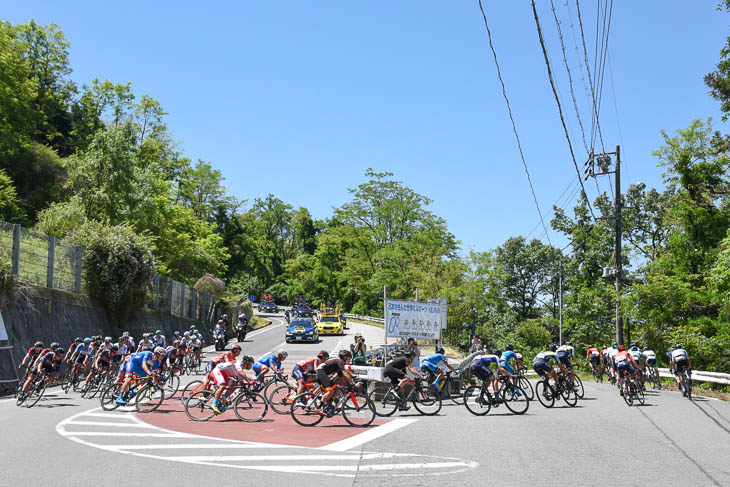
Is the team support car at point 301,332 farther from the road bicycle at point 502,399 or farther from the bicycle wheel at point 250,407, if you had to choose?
the bicycle wheel at point 250,407

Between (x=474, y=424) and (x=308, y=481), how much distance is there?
22.7ft

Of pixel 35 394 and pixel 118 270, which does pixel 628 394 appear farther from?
pixel 118 270

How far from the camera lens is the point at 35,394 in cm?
1655

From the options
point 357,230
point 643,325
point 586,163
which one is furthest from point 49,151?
point 643,325

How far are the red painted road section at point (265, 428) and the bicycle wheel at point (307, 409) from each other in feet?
0.52

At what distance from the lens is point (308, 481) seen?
324 inches

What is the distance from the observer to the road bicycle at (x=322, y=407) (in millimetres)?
14000

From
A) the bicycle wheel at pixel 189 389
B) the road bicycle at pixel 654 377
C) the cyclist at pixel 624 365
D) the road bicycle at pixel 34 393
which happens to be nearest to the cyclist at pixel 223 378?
the bicycle wheel at pixel 189 389

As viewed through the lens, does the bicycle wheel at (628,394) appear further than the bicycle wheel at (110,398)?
Yes

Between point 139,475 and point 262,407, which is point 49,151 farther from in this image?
point 139,475

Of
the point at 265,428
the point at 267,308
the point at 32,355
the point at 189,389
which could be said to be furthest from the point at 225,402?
the point at 267,308

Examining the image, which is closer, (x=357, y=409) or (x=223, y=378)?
(x=357, y=409)

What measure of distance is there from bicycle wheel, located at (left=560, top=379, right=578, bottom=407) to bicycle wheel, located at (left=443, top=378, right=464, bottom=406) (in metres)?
2.98

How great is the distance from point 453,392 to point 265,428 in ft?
28.0
